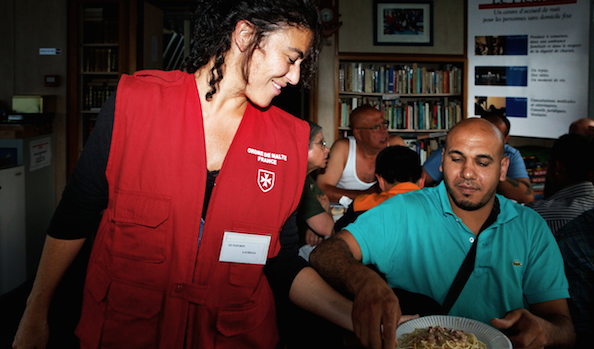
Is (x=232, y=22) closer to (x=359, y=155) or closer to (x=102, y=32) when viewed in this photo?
(x=359, y=155)

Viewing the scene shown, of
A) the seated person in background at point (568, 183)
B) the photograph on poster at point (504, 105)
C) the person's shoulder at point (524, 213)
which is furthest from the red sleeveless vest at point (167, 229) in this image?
the photograph on poster at point (504, 105)

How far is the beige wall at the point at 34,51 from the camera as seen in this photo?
5602 millimetres

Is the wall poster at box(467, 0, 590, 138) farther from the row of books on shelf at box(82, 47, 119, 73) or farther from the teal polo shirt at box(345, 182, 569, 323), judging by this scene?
the row of books on shelf at box(82, 47, 119, 73)

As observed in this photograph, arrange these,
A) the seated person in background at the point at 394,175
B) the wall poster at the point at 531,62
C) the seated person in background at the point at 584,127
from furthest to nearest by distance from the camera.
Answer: the wall poster at the point at 531,62
the seated person in background at the point at 584,127
the seated person in background at the point at 394,175

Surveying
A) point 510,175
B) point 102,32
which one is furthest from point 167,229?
point 102,32

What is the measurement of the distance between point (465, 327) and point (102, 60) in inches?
240

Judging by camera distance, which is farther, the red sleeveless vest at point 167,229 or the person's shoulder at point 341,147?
the person's shoulder at point 341,147

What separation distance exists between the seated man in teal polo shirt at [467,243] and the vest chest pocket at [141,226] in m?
0.60

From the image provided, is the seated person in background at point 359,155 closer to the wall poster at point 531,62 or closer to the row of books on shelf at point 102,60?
the wall poster at point 531,62

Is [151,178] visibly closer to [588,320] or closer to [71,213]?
[71,213]

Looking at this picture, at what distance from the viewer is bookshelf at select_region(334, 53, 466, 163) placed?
5.82 m

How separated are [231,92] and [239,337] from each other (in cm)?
62

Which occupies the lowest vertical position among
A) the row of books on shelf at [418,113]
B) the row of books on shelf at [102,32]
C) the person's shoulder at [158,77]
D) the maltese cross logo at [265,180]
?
the maltese cross logo at [265,180]

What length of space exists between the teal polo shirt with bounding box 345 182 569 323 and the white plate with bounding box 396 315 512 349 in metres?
0.34
